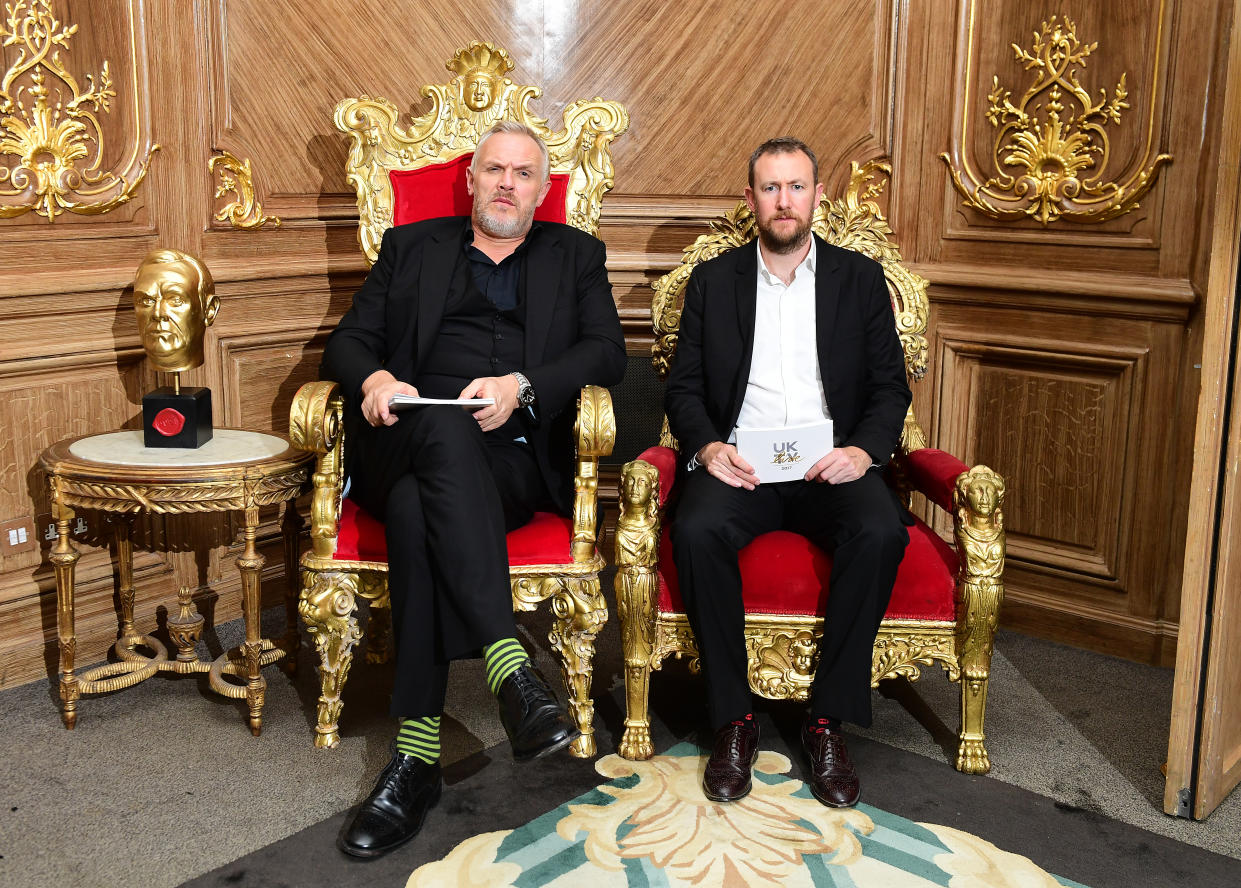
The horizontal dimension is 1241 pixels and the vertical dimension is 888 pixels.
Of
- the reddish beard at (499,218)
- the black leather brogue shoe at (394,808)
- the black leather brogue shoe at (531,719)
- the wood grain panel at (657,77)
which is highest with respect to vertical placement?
the wood grain panel at (657,77)

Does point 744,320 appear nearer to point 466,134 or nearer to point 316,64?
point 466,134

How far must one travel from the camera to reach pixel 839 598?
274cm

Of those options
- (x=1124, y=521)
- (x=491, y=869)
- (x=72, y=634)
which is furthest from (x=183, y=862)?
(x=1124, y=521)

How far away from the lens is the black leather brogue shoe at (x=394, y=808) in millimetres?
2455

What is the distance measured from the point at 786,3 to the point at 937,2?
50 centimetres

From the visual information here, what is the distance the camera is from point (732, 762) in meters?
2.71

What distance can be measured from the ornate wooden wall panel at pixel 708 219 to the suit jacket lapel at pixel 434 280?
29.8 inches

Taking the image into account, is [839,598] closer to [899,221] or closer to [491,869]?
[491,869]

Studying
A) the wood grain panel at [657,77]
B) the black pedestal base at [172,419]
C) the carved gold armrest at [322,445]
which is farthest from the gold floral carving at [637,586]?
the wood grain panel at [657,77]

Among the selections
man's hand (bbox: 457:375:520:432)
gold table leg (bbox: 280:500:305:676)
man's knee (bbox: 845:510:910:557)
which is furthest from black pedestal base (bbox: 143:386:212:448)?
man's knee (bbox: 845:510:910:557)

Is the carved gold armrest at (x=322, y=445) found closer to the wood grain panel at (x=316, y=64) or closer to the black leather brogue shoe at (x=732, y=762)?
the black leather brogue shoe at (x=732, y=762)

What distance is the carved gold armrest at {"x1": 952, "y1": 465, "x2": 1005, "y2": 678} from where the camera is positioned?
2.78m

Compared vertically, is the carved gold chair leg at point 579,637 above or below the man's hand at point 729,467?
below

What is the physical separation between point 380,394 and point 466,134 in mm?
991
